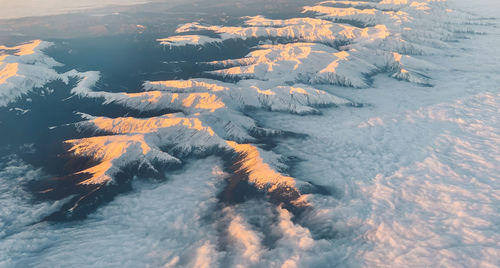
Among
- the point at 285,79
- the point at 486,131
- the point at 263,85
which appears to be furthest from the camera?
the point at 285,79

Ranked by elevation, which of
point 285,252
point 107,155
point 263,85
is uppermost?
point 263,85

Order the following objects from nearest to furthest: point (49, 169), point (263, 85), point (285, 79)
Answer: point (49, 169) < point (263, 85) < point (285, 79)

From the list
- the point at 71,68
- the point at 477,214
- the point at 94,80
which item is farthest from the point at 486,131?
the point at 71,68

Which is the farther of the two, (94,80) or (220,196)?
(94,80)

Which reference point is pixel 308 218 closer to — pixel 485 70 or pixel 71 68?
pixel 485 70

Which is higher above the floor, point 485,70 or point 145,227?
point 485,70

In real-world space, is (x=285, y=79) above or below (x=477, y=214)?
above

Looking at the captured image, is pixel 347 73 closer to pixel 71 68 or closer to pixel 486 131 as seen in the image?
pixel 486 131

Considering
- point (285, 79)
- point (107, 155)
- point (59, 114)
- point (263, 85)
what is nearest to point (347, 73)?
point (285, 79)

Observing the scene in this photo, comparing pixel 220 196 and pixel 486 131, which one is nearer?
pixel 220 196
